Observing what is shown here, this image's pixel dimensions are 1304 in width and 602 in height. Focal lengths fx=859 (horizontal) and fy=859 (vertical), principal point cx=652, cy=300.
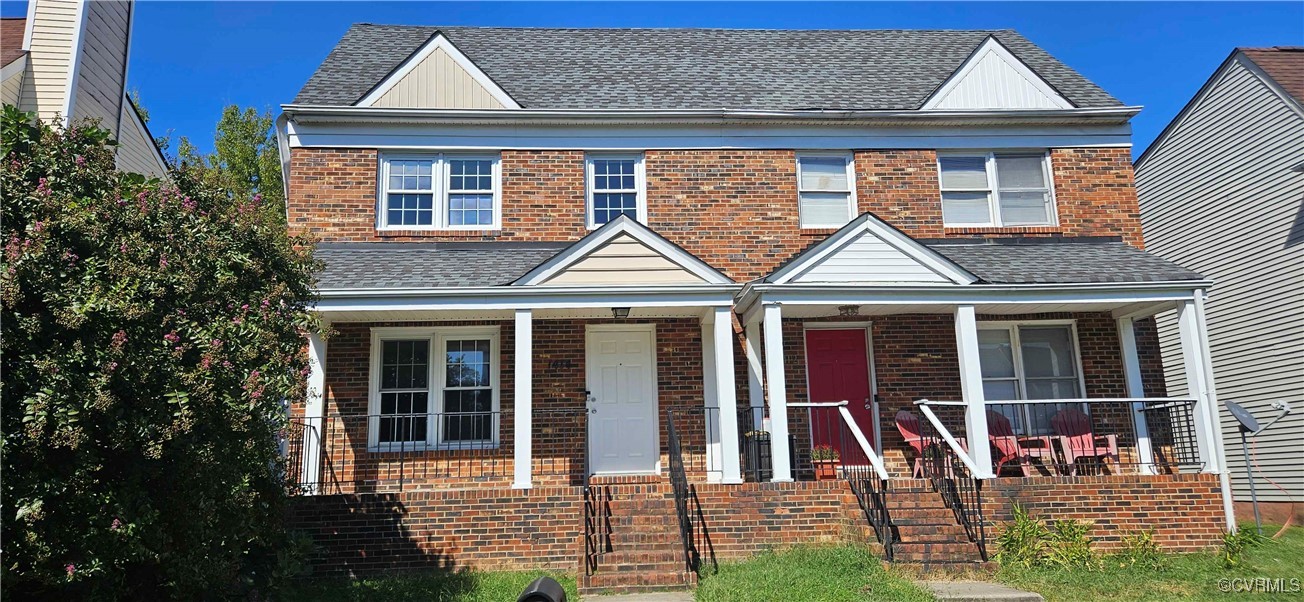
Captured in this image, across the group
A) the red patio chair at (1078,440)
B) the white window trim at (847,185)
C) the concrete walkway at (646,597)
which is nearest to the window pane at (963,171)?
the white window trim at (847,185)

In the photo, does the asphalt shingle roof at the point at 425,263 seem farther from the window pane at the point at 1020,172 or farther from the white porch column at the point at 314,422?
the window pane at the point at 1020,172

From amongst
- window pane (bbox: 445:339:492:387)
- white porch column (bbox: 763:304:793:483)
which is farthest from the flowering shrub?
A: white porch column (bbox: 763:304:793:483)

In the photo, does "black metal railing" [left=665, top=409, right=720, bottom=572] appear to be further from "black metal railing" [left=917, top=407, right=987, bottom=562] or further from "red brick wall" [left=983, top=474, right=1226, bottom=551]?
"red brick wall" [left=983, top=474, right=1226, bottom=551]

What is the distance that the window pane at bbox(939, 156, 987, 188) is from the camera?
13.5m

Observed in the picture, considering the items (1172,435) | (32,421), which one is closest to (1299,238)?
(1172,435)

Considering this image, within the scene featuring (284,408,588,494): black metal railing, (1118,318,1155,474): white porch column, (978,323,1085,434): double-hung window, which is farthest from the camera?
(978,323,1085,434): double-hung window

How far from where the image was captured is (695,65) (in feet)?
48.8

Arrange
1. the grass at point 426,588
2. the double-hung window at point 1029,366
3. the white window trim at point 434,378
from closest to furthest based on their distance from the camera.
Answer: the grass at point 426,588 → the white window trim at point 434,378 → the double-hung window at point 1029,366

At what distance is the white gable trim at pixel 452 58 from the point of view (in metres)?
12.8

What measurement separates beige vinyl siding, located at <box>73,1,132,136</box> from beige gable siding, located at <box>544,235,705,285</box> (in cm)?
744

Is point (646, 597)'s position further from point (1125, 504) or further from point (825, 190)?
point (825, 190)

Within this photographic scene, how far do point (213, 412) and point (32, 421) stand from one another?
3.99 feet

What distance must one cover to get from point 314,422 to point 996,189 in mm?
10511

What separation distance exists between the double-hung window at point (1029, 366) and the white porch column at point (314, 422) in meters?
9.26
